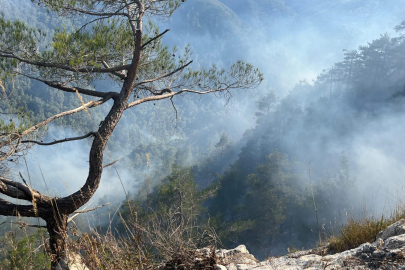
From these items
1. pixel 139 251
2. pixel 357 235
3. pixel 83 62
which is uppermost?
pixel 83 62

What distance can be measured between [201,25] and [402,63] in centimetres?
14422

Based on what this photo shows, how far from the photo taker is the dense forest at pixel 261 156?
40.0 feet

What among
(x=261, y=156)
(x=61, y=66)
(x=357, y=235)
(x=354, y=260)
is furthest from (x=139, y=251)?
(x=261, y=156)

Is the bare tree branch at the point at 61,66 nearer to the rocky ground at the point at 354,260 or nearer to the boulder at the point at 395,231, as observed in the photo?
the rocky ground at the point at 354,260

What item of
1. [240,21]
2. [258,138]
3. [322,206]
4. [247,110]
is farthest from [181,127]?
[240,21]

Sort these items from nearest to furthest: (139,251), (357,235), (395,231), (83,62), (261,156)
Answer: (139,251) → (395,231) → (357,235) → (83,62) → (261,156)

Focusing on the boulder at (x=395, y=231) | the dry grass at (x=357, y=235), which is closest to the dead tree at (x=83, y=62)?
the dry grass at (x=357, y=235)

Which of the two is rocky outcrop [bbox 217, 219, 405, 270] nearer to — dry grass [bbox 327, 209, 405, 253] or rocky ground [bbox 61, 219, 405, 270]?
rocky ground [bbox 61, 219, 405, 270]

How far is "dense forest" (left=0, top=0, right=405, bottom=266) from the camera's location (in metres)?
12.2

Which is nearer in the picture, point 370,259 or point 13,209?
point 370,259

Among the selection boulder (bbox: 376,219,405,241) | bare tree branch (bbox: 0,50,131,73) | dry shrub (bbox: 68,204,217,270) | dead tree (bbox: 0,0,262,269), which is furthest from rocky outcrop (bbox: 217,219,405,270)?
bare tree branch (bbox: 0,50,131,73)

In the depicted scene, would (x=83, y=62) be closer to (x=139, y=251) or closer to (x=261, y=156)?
(x=139, y=251)

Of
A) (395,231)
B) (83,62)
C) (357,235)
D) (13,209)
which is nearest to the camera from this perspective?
(395,231)

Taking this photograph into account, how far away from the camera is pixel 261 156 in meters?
37.3
